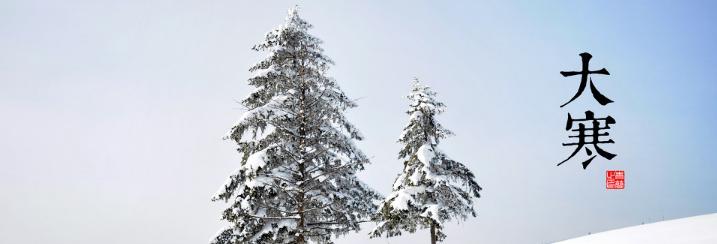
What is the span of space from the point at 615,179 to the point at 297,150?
44.3 ft

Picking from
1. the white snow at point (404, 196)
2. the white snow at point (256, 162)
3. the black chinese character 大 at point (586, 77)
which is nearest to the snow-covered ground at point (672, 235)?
the black chinese character 大 at point (586, 77)

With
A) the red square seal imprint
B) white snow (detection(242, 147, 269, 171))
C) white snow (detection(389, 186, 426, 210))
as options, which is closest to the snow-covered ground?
the red square seal imprint

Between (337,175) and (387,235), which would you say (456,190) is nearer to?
(387,235)

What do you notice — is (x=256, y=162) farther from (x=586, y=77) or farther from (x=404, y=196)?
(x=586, y=77)

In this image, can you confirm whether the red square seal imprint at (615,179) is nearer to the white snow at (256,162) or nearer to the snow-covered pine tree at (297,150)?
the snow-covered pine tree at (297,150)

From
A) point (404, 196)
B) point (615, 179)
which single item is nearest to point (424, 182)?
point (404, 196)

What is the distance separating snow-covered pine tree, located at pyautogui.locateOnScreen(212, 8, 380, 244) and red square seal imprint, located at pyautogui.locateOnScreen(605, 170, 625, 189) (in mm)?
10386

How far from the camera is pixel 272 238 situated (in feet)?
47.8

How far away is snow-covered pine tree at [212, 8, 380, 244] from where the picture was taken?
14695 millimetres

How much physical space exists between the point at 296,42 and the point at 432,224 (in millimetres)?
10087

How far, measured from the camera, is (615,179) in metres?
20.6

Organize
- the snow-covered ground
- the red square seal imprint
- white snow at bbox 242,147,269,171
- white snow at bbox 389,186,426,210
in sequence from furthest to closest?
the red square seal imprint
white snow at bbox 389,186,426,210
the snow-covered ground
white snow at bbox 242,147,269,171

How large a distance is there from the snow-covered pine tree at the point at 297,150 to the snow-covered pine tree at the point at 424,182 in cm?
441

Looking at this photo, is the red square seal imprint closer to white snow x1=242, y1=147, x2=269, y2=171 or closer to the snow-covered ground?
the snow-covered ground
